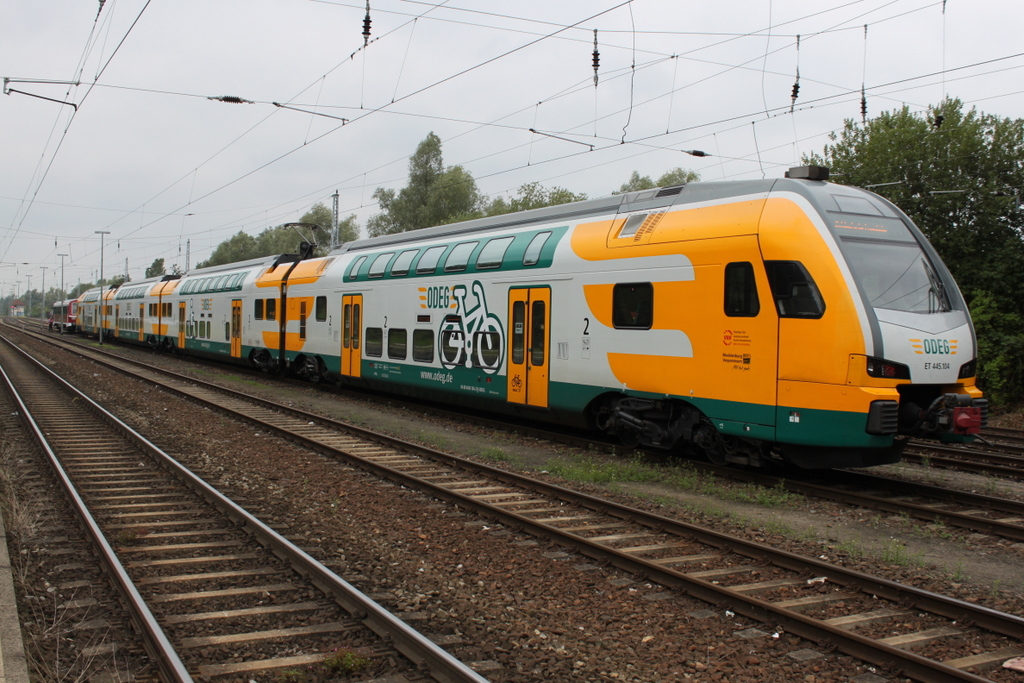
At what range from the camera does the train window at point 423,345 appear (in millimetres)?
15078

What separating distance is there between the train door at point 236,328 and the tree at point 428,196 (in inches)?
1455

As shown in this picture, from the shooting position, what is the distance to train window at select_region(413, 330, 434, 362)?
1508cm

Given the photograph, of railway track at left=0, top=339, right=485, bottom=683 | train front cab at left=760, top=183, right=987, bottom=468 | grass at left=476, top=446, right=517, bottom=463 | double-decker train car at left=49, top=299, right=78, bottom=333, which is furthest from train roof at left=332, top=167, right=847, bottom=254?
double-decker train car at left=49, top=299, right=78, bottom=333

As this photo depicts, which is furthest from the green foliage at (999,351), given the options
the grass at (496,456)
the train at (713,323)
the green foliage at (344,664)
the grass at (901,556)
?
the green foliage at (344,664)

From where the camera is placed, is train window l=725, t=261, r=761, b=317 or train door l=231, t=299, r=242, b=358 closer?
train window l=725, t=261, r=761, b=317

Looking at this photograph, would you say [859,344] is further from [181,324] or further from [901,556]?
[181,324]

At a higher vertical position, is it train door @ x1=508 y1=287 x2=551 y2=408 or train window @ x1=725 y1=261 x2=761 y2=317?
train window @ x1=725 y1=261 x2=761 y2=317

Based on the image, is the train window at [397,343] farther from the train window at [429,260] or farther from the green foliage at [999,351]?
the green foliage at [999,351]

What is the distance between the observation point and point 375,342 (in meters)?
17.1

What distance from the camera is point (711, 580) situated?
19.2 ft

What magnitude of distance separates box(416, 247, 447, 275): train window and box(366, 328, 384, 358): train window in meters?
2.09

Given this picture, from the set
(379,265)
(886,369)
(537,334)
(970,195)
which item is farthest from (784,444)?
(970,195)

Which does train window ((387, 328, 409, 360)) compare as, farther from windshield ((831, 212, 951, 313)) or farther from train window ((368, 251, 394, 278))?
windshield ((831, 212, 951, 313))

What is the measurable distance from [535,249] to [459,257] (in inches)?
90.7
